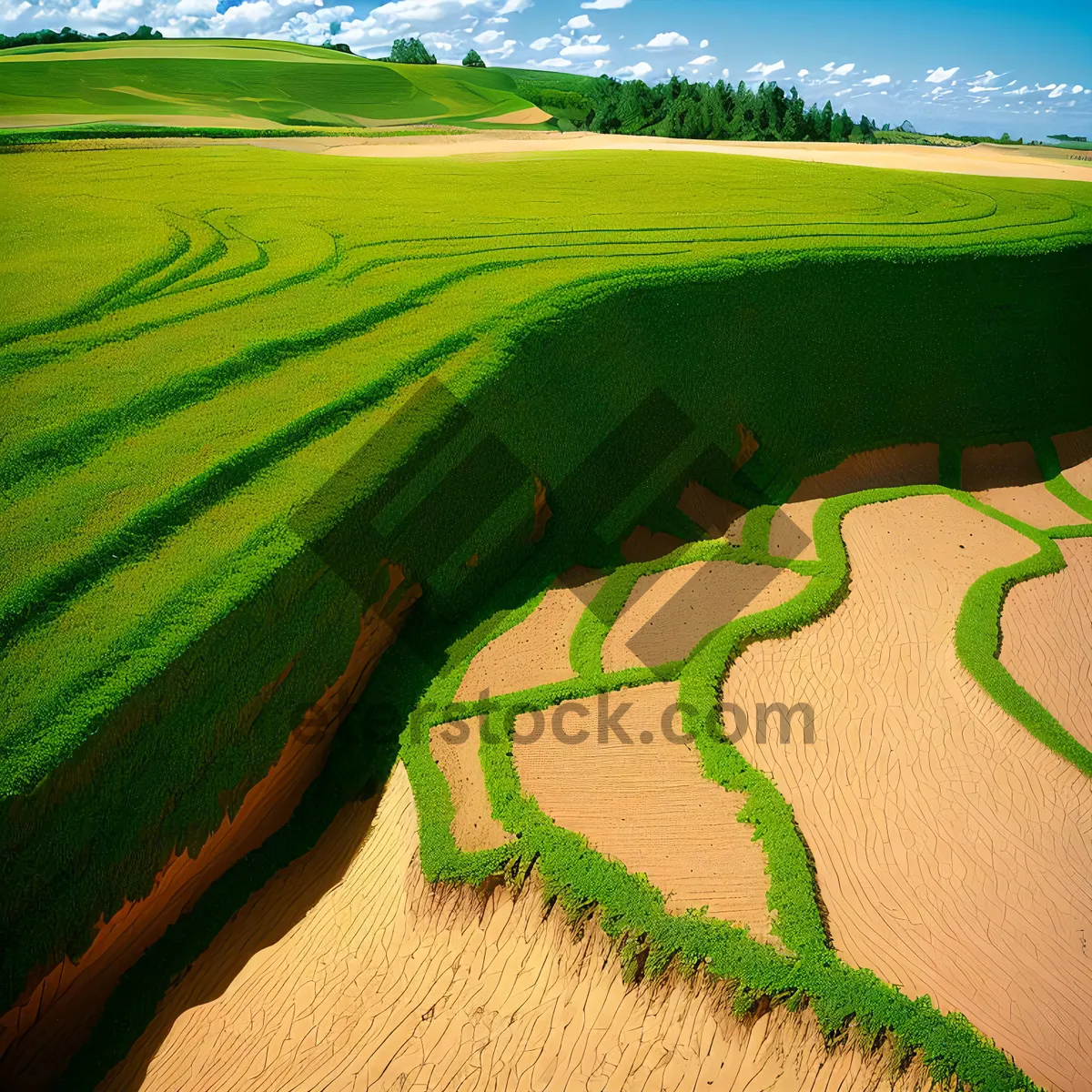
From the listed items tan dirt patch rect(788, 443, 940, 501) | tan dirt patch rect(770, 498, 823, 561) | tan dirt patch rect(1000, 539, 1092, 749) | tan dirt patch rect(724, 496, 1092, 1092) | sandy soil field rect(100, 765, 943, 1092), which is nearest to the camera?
sandy soil field rect(100, 765, 943, 1092)

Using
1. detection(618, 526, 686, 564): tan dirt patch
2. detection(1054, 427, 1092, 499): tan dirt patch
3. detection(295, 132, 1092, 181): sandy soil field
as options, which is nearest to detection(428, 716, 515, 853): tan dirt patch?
detection(618, 526, 686, 564): tan dirt patch

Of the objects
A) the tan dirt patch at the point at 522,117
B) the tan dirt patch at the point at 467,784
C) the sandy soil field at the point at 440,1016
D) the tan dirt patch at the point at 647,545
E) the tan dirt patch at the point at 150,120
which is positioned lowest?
the sandy soil field at the point at 440,1016

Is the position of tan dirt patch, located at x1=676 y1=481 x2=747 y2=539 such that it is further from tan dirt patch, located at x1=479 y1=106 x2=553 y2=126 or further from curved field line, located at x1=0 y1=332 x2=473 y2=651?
tan dirt patch, located at x1=479 y1=106 x2=553 y2=126

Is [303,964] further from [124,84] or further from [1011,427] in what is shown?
[124,84]

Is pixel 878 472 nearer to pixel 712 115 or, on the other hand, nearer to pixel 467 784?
pixel 467 784

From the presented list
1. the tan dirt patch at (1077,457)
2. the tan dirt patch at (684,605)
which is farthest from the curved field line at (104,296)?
the tan dirt patch at (1077,457)

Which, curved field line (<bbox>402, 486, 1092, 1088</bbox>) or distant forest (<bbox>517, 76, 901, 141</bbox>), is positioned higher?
distant forest (<bbox>517, 76, 901, 141</bbox>)

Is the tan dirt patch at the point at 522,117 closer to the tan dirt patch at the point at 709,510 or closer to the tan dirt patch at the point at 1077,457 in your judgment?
Answer: the tan dirt patch at the point at 1077,457

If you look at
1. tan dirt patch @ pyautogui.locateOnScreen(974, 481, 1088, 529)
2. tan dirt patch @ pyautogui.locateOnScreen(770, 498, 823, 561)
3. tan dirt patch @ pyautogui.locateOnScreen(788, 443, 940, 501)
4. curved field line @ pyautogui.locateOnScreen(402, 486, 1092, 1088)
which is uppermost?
tan dirt patch @ pyautogui.locateOnScreen(788, 443, 940, 501)
